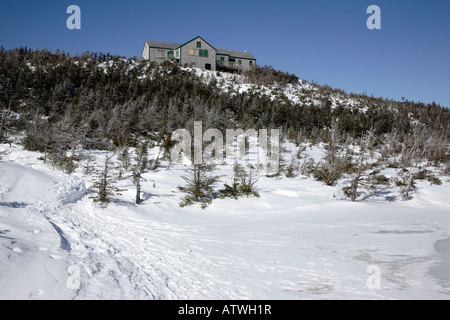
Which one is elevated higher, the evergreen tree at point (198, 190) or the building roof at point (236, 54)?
the building roof at point (236, 54)

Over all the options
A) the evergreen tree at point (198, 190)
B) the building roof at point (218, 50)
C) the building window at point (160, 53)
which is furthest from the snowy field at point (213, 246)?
the building roof at point (218, 50)

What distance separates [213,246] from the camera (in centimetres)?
819

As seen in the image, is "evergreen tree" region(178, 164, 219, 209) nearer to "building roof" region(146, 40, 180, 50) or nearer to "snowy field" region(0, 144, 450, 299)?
"snowy field" region(0, 144, 450, 299)

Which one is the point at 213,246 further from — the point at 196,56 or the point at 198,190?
the point at 196,56

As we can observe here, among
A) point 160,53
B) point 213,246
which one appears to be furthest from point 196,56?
point 213,246

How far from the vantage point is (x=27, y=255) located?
5.66 meters
